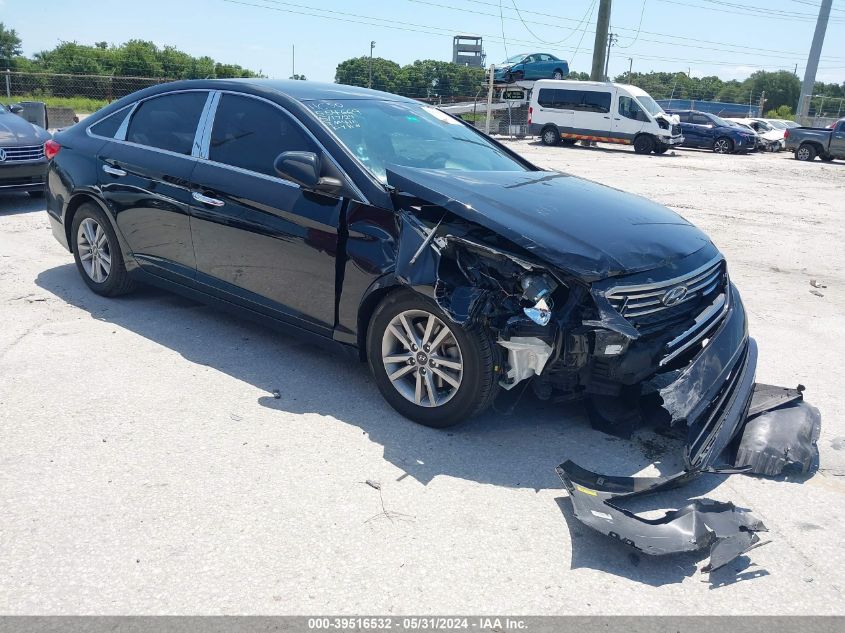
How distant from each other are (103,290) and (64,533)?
3.31 m

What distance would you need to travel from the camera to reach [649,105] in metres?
27.1

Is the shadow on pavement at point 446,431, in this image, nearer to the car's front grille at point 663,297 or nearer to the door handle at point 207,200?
the car's front grille at point 663,297

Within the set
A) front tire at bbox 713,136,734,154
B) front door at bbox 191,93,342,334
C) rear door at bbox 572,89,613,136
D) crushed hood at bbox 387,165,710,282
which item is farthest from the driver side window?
front door at bbox 191,93,342,334

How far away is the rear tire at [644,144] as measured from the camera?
86.5 feet

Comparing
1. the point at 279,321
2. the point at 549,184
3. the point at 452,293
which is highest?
the point at 549,184

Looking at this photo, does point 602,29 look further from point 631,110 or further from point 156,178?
point 156,178

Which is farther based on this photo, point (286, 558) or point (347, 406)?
point (347, 406)

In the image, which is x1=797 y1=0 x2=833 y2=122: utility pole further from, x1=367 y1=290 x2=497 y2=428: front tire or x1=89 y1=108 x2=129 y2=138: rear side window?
x1=367 y1=290 x2=497 y2=428: front tire

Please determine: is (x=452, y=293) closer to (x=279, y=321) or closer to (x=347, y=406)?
(x=347, y=406)

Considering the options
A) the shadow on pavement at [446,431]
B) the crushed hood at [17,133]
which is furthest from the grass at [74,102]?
the shadow on pavement at [446,431]

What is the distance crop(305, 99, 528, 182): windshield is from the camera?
431 cm

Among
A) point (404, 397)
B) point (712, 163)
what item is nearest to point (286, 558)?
point (404, 397)

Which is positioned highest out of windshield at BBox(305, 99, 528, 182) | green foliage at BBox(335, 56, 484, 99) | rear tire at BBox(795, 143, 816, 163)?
green foliage at BBox(335, 56, 484, 99)

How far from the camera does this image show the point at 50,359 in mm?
4637
